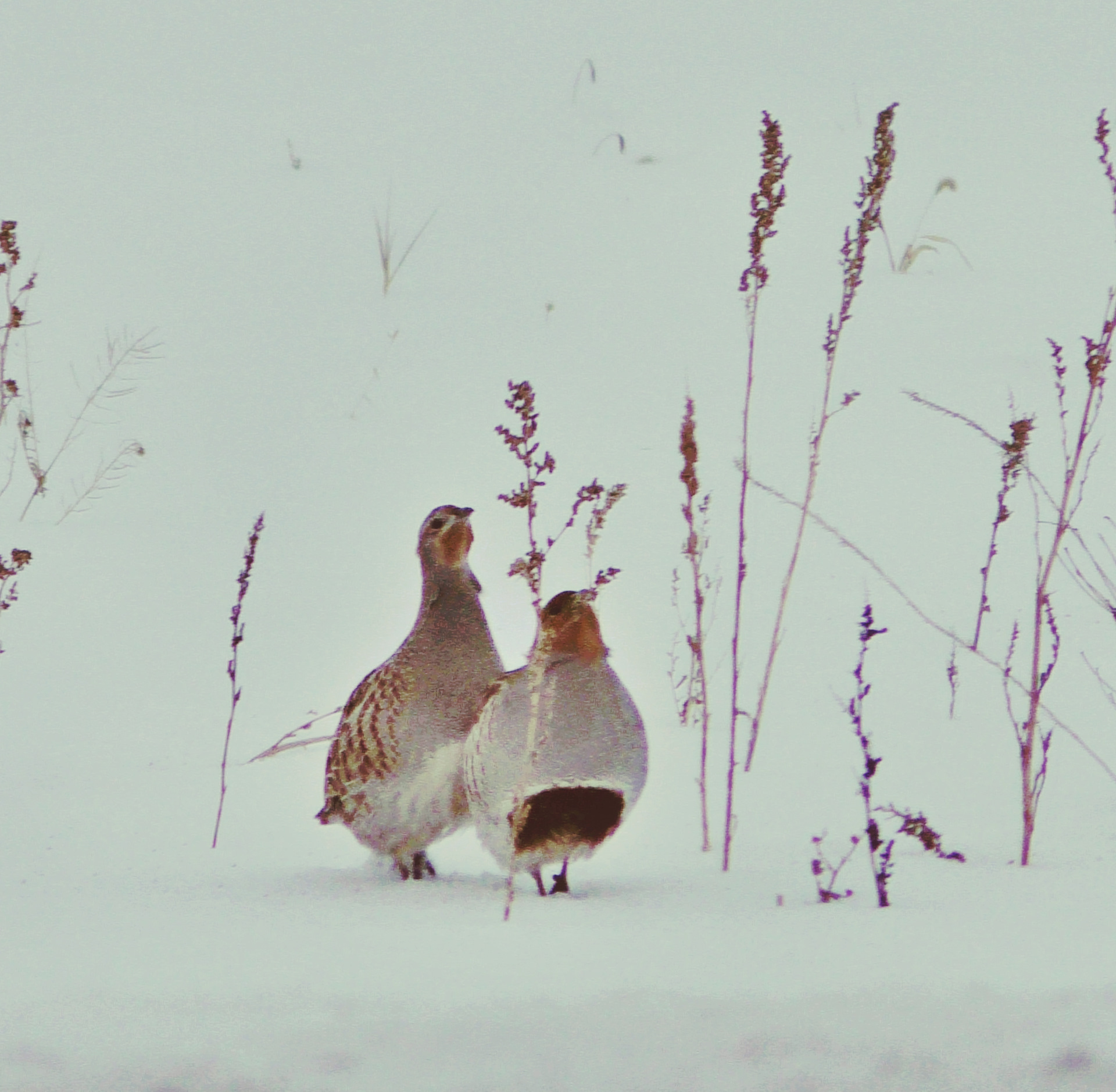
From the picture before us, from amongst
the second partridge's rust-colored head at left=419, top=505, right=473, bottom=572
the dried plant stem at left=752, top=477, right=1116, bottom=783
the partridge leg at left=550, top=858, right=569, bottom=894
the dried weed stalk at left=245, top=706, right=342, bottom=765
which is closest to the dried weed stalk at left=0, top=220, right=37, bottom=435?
the dried weed stalk at left=245, top=706, right=342, bottom=765

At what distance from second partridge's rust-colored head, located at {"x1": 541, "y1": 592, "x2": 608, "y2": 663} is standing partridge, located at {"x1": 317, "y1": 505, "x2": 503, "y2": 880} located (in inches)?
11.3

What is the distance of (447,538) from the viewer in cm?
326

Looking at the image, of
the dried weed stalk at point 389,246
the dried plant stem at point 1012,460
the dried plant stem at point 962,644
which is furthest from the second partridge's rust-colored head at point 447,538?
the dried weed stalk at point 389,246

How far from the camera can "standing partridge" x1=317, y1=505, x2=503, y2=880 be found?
10.3 feet

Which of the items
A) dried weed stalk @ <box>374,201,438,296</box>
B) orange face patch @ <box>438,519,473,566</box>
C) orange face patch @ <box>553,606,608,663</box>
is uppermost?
dried weed stalk @ <box>374,201,438,296</box>

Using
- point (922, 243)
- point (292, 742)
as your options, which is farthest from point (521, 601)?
point (922, 243)

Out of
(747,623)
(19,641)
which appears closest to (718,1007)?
(747,623)

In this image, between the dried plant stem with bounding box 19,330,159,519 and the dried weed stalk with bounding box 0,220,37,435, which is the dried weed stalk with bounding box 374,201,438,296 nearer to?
the dried plant stem with bounding box 19,330,159,519

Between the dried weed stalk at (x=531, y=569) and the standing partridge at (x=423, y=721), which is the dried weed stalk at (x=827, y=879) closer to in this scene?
the dried weed stalk at (x=531, y=569)

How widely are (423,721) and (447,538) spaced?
15.5 inches

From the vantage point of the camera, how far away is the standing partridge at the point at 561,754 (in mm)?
2854

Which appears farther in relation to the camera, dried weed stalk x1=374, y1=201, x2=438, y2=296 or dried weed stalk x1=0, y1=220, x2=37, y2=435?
dried weed stalk x1=374, y1=201, x2=438, y2=296

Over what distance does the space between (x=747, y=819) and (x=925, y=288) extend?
16.0 feet

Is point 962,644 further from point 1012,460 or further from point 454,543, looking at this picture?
point 454,543
